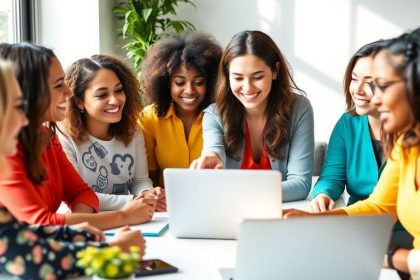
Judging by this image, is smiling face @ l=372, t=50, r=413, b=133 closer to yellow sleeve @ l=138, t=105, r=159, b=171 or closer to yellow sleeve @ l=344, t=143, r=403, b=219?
yellow sleeve @ l=344, t=143, r=403, b=219

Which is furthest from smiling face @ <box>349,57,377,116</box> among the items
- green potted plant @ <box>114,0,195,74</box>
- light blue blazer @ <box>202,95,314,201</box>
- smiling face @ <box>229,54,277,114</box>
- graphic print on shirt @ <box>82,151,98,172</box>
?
green potted plant @ <box>114,0,195,74</box>

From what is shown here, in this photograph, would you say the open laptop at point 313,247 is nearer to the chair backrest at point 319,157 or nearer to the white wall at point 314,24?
the chair backrest at point 319,157

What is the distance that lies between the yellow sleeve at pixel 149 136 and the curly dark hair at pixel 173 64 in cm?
5

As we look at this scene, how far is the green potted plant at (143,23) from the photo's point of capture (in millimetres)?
3908

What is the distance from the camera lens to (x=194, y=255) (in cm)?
155

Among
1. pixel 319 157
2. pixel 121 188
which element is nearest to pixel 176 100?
pixel 121 188

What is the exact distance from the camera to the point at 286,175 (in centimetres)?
230

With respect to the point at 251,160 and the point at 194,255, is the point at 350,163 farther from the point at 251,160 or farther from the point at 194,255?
the point at 194,255

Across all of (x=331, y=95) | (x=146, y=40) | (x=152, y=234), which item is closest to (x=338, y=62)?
(x=331, y=95)

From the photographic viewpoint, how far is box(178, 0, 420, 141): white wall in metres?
4.18

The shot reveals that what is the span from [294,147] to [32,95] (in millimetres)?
1095

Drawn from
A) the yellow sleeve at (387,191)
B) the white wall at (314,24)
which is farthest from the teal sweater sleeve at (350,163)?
the white wall at (314,24)

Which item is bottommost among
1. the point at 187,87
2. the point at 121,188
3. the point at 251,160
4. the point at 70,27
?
the point at 121,188

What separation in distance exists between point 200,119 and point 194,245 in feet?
3.28
